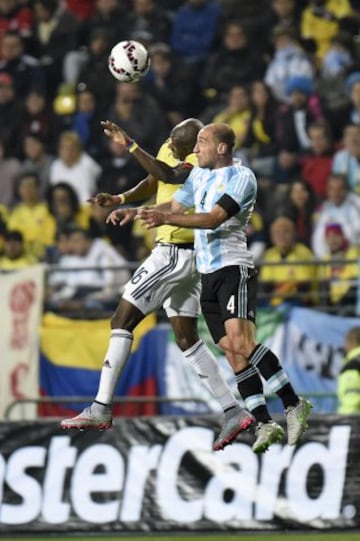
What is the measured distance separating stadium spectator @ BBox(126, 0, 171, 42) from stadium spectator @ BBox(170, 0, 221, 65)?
0.76 ft

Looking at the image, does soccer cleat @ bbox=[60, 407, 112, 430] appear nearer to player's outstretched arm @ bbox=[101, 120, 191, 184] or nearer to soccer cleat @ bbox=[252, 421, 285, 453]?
soccer cleat @ bbox=[252, 421, 285, 453]

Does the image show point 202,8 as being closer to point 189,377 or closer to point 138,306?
point 189,377

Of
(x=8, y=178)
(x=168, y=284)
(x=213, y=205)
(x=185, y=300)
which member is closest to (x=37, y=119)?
(x=8, y=178)

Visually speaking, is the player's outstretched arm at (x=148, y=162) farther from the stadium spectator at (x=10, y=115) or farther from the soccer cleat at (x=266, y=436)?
the stadium spectator at (x=10, y=115)

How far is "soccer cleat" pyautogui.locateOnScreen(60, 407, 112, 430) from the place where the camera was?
36.9 ft

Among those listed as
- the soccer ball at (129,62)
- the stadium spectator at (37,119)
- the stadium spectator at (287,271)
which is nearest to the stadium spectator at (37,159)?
the stadium spectator at (37,119)

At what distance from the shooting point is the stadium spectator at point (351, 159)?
1794cm

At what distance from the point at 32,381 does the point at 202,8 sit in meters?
6.48

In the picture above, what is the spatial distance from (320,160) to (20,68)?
216 inches

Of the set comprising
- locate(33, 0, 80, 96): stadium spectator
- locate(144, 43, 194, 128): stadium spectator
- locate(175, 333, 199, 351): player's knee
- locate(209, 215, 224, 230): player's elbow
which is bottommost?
locate(175, 333, 199, 351): player's knee

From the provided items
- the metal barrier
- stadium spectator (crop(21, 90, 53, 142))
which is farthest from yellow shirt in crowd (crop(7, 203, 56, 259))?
the metal barrier

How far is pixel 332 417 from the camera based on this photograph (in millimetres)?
13656

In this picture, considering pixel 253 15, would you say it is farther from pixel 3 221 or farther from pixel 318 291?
pixel 318 291

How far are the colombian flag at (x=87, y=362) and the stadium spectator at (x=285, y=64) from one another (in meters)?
4.18
